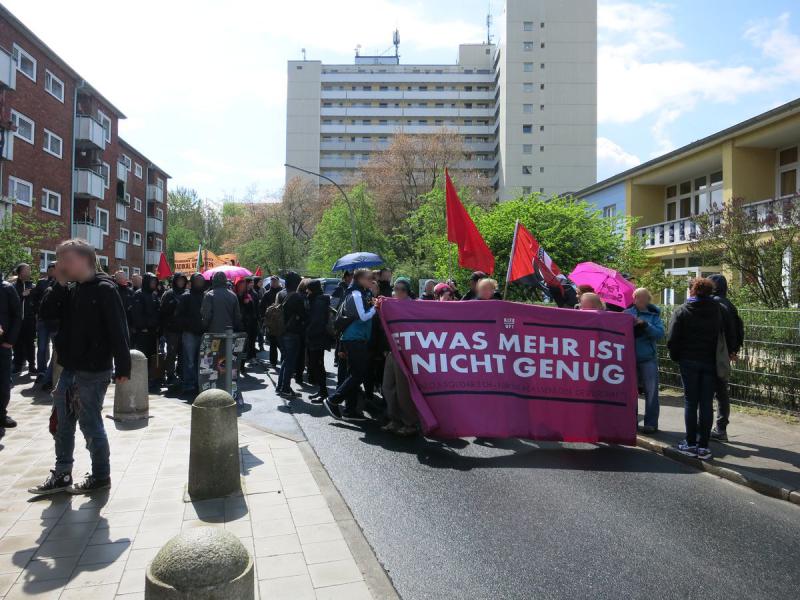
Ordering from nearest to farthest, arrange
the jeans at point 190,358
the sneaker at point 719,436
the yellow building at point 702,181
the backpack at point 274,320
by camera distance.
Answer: the sneaker at point 719,436 < the jeans at point 190,358 < the backpack at point 274,320 < the yellow building at point 702,181

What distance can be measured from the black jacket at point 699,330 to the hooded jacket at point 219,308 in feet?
19.9

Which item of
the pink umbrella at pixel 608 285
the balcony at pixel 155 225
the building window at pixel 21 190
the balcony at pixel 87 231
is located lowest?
the pink umbrella at pixel 608 285

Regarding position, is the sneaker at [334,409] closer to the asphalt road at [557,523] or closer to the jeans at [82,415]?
the asphalt road at [557,523]

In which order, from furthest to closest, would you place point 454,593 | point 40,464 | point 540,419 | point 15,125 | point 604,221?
point 15,125 → point 604,221 → point 540,419 → point 40,464 → point 454,593

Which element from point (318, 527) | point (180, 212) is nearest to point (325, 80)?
point (180, 212)

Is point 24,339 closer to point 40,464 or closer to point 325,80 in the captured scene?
point 40,464

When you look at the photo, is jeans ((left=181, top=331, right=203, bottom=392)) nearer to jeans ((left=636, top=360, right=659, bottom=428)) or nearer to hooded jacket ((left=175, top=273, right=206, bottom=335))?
hooded jacket ((left=175, top=273, right=206, bottom=335))

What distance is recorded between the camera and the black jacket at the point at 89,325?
498 centimetres

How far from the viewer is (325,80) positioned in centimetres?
9106

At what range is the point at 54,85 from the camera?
33.3 meters

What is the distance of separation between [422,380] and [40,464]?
12.7 feet

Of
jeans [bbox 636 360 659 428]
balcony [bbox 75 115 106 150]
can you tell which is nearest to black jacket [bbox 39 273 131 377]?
jeans [bbox 636 360 659 428]

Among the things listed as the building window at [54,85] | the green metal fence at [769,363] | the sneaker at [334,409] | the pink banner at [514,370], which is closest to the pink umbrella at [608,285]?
the green metal fence at [769,363]

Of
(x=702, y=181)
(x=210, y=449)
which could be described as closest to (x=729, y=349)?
(x=210, y=449)
